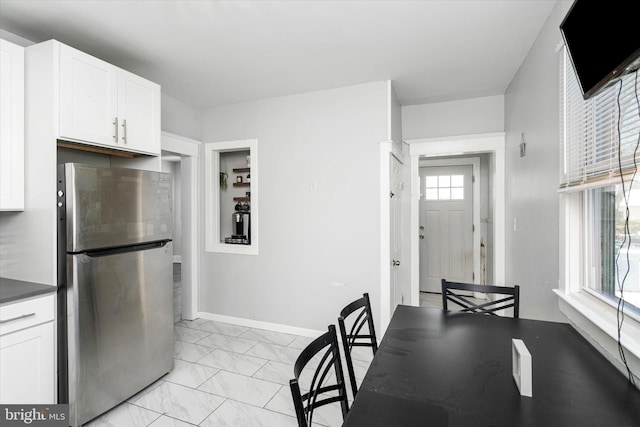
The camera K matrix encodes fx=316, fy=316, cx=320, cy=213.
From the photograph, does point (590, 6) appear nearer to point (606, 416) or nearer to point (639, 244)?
point (639, 244)

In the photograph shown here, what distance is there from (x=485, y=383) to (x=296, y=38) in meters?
2.33

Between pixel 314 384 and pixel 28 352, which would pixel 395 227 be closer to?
pixel 314 384

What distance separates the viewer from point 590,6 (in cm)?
115

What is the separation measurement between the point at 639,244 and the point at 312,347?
131 cm

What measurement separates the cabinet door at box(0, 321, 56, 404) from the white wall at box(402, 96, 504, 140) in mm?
3756

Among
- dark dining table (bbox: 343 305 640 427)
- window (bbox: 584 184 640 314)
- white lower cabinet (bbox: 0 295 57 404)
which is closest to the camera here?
dark dining table (bbox: 343 305 640 427)

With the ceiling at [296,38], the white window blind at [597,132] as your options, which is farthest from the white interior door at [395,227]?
the white window blind at [597,132]

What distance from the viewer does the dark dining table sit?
2.94 feet

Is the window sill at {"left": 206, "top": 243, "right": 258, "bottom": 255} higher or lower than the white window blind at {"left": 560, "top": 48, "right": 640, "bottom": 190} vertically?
lower

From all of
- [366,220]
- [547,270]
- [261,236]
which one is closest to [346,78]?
[366,220]

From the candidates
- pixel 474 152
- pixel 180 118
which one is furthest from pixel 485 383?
pixel 180 118

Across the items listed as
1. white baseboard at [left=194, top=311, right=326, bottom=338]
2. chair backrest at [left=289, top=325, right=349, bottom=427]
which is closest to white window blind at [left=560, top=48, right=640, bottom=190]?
chair backrest at [left=289, top=325, right=349, bottom=427]

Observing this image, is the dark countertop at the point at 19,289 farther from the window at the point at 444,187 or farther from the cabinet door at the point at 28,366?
the window at the point at 444,187
